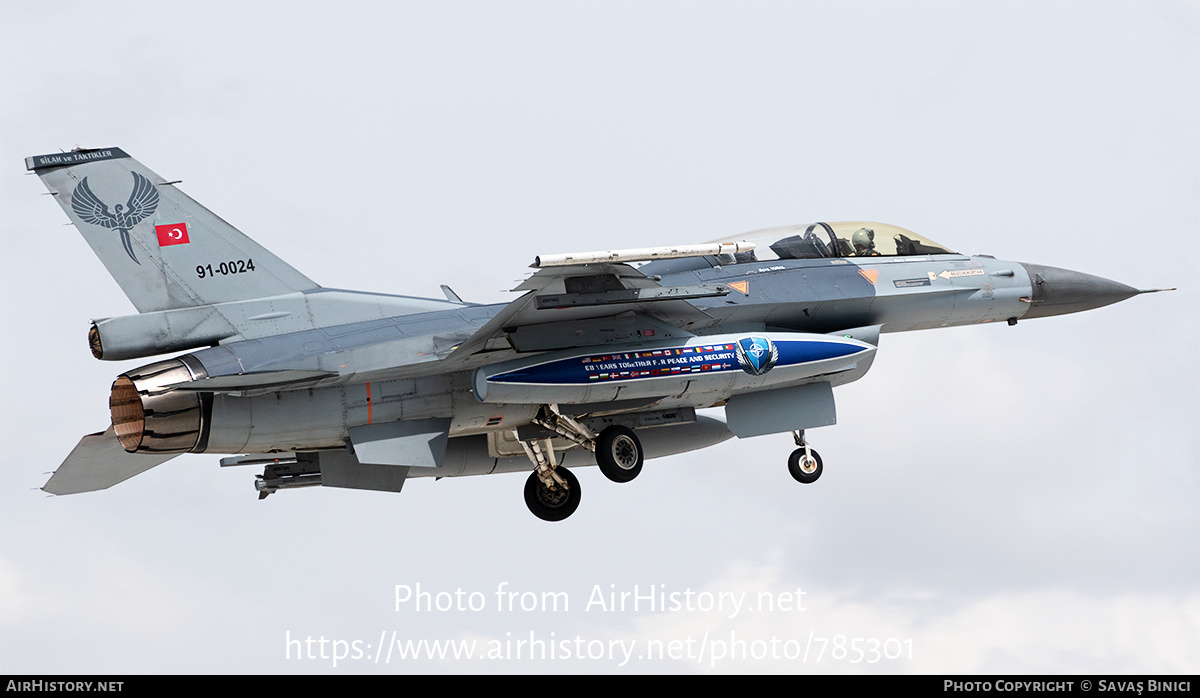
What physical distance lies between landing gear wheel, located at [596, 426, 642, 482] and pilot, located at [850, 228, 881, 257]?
3.36m

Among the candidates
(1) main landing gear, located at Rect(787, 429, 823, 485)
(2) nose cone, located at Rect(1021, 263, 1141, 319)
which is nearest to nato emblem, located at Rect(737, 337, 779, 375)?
(1) main landing gear, located at Rect(787, 429, 823, 485)

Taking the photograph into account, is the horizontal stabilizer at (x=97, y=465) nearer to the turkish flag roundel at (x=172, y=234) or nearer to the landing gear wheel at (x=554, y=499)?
the turkish flag roundel at (x=172, y=234)

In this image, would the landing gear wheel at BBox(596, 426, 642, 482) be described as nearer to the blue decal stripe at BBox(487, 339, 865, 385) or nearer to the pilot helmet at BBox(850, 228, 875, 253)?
the blue decal stripe at BBox(487, 339, 865, 385)

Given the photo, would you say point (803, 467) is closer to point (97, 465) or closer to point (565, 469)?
point (565, 469)

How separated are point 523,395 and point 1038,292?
20.6ft

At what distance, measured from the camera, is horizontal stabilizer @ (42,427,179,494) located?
49.9 feet

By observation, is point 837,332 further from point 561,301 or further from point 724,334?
point 561,301

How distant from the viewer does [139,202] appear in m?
14.3

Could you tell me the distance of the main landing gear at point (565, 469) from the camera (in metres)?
15.2

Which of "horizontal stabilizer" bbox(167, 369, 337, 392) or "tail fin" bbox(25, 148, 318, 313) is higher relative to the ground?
"tail fin" bbox(25, 148, 318, 313)

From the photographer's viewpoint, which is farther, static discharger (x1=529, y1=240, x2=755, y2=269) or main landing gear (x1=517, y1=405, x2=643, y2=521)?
main landing gear (x1=517, y1=405, x2=643, y2=521)

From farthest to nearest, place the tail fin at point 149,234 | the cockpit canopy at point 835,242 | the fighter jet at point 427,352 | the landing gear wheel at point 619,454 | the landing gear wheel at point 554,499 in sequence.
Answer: the cockpit canopy at point 835,242, the landing gear wheel at point 554,499, the landing gear wheel at point 619,454, the tail fin at point 149,234, the fighter jet at point 427,352

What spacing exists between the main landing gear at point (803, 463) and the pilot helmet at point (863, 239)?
84.0 inches

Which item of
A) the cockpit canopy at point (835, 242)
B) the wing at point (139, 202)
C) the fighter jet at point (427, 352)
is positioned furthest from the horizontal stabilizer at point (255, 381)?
the cockpit canopy at point (835, 242)
